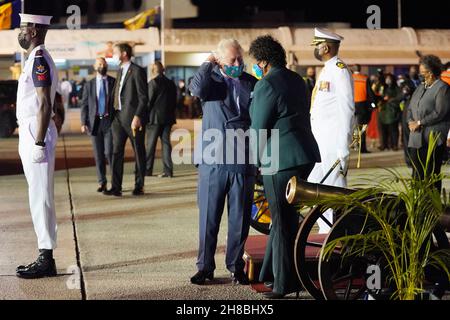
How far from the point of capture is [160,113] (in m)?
15.7

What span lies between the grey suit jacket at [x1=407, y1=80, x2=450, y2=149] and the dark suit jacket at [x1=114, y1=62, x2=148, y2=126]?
3.71 meters

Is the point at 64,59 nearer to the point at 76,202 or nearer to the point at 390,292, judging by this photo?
the point at 76,202

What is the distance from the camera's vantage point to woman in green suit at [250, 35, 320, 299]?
7062mm

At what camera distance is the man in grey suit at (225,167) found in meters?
7.66

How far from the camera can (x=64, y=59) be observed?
37.5 m

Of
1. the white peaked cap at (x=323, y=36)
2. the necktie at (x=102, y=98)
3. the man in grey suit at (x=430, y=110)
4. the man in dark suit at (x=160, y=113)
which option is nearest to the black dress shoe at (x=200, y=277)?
the white peaked cap at (x=323, y=36)

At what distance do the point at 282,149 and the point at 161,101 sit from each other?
8.81 metres

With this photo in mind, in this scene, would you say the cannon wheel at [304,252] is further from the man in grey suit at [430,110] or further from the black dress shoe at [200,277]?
the man in grey suit at [430,110]

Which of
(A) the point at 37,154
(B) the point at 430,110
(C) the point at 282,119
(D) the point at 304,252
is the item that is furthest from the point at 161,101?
(D) the point at 304,252

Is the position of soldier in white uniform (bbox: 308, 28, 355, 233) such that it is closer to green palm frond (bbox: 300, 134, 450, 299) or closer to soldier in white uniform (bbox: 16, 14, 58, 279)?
soldier in white uniform (bbox: 16, 14, 58, 279)

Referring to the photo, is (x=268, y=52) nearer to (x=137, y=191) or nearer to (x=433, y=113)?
(x=433, y=113)

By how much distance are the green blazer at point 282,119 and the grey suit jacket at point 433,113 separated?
160 inches

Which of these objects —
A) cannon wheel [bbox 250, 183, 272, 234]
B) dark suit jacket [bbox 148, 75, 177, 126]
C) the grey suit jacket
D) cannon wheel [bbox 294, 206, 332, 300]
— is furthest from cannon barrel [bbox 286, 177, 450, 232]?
dark suit jacket [bbox 148, 75, 177, 126]

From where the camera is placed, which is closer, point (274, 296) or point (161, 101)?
point (274, 296)
